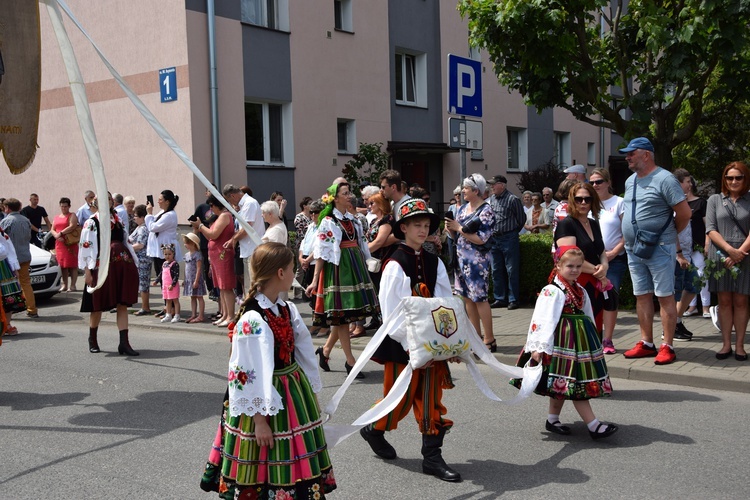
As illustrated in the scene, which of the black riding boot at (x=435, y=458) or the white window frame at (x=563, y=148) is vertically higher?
the white window frame at (x=563, y=148)

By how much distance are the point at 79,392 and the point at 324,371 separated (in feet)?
7.83

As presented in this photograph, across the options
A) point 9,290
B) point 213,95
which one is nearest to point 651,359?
point 9,290

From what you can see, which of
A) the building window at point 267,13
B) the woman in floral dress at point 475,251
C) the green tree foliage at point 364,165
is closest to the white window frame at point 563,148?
the green tree foliage at point 364,165

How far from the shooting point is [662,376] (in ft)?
22.6

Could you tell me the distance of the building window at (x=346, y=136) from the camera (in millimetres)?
18188

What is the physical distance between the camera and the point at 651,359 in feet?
24.3

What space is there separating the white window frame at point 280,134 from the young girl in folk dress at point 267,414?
1302cm

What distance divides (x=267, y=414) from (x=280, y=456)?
0.72 ft

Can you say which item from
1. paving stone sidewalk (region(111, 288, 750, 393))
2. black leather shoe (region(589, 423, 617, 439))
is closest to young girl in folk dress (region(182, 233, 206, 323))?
paving stone sidewalk (region(111, 288, 750, 393))

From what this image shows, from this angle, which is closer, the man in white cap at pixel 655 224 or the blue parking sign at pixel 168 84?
the man in white cap at pixel 655 224

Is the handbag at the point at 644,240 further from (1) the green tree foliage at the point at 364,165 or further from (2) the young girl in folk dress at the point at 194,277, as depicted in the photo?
(1) the green tree foliage at the point at 364,165

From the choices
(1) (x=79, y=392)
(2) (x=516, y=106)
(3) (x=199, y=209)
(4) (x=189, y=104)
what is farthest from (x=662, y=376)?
(2) (x=516, y=106)

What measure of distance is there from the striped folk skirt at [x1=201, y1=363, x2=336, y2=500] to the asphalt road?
0.95m

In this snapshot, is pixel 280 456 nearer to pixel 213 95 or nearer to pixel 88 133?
pixel 88 133
